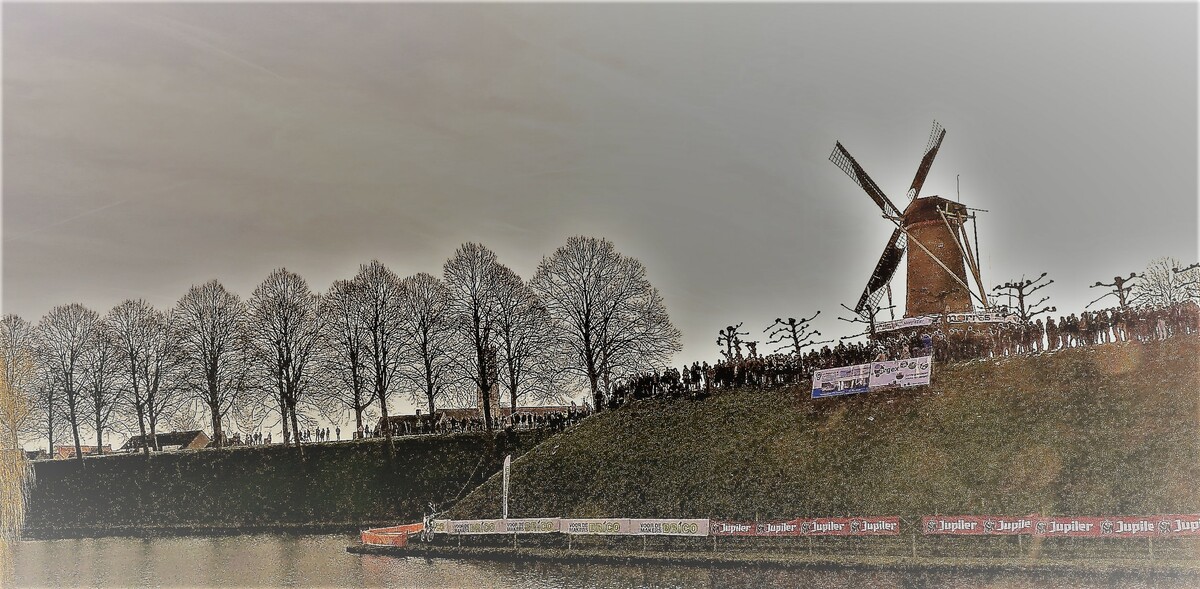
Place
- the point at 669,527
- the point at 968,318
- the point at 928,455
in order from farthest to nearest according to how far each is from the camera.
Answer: the point at 968,318, the point at 669,527, the point at 928,455

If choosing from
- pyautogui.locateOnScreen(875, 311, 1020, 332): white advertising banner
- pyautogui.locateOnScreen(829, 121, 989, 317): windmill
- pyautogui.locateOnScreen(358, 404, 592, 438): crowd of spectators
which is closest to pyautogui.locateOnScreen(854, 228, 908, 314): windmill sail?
pyautogui.locateOnScreen(829, 121, 989, 317): windmill

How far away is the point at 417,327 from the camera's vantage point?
51.2m

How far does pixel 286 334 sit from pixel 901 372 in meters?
33.6

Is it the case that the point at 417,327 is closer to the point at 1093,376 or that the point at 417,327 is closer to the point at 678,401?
the point at 678,401

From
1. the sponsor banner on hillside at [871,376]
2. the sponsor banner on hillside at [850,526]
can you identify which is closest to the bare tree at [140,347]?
the sponsor banner on hillside at [871,376]

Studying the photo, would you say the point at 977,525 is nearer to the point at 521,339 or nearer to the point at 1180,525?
the point at 1180,525

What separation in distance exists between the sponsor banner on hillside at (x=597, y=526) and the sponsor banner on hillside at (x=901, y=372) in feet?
37.3

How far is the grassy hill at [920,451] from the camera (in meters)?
28.3

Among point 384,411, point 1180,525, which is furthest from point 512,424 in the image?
point 1180,525

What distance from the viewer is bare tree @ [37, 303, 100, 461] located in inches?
2248

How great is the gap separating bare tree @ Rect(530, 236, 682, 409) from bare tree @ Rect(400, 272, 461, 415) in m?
5.80

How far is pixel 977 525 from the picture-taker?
27.8 m

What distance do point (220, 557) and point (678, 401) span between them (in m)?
20.1

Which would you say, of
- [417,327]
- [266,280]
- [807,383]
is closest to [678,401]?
[807,383]
